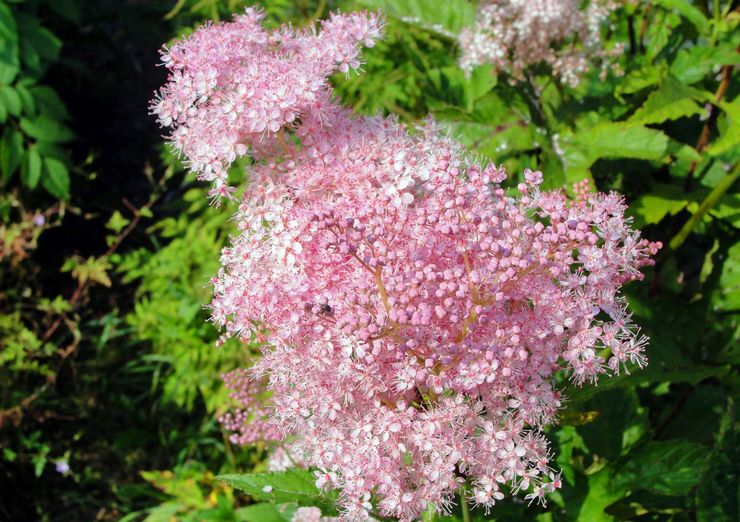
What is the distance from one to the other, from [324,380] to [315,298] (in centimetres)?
14

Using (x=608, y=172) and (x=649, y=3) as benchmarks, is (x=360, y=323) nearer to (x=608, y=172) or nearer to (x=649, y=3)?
(x=608, y=172)

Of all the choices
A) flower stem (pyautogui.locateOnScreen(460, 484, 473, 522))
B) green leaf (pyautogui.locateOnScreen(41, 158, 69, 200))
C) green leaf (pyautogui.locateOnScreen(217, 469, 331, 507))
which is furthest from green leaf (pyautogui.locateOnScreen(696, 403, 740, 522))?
green leaf (pyautogui.locateOnScreen(41, 158, 69, 200))

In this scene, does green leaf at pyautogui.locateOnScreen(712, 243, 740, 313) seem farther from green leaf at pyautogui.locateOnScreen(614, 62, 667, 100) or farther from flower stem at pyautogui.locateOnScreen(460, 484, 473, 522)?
flower stem at pyautogui.locateOnScreen(460, 484, 473, 522)

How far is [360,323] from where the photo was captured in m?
1.12

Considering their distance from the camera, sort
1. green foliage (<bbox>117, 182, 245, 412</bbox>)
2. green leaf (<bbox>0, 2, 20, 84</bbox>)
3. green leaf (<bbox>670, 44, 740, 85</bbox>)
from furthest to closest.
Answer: green leaf (<bbox>0, 2, 20, 84</bbox>), green foliage (<bbox>117, 182, 245, 412</bbox>), green leaf (<bbox>670, 44, 740, 85</bbox>)

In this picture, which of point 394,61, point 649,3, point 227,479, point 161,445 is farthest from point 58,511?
point 649,3

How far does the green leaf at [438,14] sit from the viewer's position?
2180 mm

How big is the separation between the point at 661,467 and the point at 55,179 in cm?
295

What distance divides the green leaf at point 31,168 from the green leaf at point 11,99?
0.68ft

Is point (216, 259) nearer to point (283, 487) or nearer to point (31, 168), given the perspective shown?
point (31, 168)

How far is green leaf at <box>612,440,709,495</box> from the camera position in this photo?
1.56 meters

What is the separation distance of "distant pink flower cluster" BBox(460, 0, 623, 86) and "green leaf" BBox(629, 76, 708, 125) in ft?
0.68

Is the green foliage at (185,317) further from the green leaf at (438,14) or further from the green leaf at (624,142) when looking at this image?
the green leaf at (624,142)

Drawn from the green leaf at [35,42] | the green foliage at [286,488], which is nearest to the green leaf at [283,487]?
the green foliage at [286,488]
